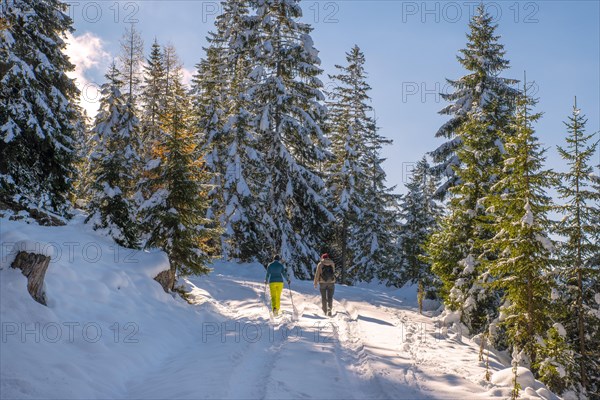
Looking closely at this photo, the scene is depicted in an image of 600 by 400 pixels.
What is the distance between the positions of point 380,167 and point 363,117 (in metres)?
8.10

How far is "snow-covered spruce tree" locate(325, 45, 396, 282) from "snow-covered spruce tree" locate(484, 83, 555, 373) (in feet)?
49.0

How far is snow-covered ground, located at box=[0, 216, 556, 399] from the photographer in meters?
6.18

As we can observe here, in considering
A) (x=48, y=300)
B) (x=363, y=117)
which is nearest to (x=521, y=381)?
(x=48, y=300)

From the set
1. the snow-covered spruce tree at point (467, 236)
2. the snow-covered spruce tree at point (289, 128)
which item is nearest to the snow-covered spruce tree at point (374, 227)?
→ the snow-covered spruce tree at point (289, 128)

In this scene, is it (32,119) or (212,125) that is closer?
(32,119)

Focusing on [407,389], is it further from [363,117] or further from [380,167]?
[380,167]

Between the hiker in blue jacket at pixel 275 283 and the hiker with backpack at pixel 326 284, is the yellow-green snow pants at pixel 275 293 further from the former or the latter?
the hiker with backpack at pixel 326 284

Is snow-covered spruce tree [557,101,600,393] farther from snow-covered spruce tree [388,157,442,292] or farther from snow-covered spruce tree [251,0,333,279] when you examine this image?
snow-covered spruce tree [388,157,442,292]

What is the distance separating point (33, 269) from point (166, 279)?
221 inches

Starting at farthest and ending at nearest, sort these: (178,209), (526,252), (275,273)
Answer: (178,209), (275,273), (526,252)

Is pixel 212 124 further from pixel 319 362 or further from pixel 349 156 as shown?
pixel 319 362

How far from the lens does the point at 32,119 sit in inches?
546

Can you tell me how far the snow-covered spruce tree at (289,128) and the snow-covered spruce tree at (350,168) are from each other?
2369 millimetres

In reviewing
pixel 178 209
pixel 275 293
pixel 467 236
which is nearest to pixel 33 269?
pixel 178 209
